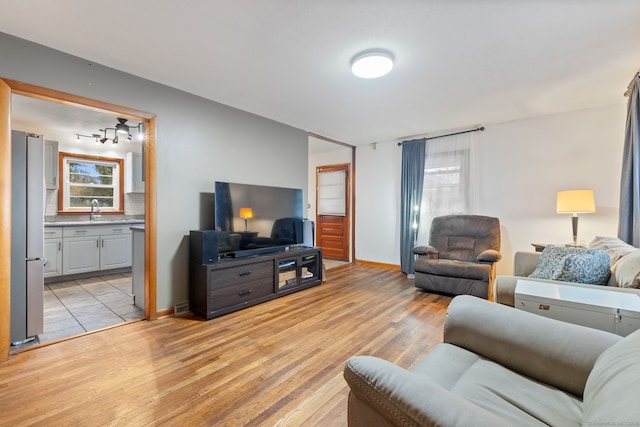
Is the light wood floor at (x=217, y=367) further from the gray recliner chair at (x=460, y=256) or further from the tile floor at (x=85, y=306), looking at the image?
the gray recliner chair at (x=460, y=256)

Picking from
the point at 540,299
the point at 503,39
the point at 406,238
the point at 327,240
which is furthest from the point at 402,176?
the point at 540,299

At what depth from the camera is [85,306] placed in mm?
3205

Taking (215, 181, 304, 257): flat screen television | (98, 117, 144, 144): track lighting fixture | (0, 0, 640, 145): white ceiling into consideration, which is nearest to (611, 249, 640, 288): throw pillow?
(0, 0, 640, 145): white ceiling

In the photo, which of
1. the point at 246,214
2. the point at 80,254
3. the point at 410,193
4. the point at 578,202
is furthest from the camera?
the point at 410,193

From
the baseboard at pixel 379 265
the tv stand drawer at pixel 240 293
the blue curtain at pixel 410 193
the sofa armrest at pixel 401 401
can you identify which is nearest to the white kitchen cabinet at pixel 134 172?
the tv stand drawer at pixel 240 293

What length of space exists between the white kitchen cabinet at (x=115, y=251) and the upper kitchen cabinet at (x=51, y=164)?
116 cm

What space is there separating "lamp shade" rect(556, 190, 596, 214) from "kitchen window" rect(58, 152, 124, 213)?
23.3 ft

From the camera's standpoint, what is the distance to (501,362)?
4.00 ft

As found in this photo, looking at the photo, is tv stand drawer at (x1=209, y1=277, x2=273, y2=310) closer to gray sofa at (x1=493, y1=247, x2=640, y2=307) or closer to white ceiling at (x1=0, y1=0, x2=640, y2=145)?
white ceiling at (x1=0, y1=0, x2=640, y2=145)

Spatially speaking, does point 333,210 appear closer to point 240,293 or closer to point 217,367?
point 240,293

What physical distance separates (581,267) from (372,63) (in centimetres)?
224

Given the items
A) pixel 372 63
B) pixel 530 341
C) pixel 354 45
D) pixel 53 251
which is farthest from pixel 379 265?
pixel 53 251

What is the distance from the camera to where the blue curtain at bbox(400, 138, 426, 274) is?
478cm

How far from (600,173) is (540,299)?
298 centimetres
